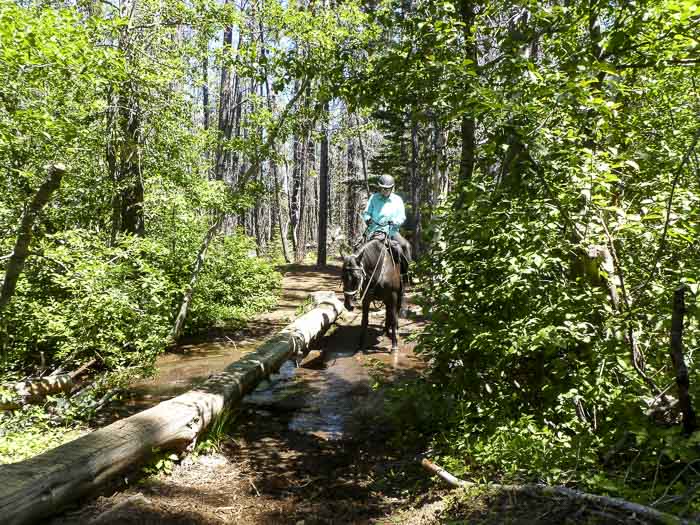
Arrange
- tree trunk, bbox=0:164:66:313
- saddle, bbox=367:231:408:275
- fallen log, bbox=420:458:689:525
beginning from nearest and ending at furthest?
fallen log, bbox=420:458:689:525, tree trunk, bbox=0:164:66:313, saddle, bbox=367:231:408:275

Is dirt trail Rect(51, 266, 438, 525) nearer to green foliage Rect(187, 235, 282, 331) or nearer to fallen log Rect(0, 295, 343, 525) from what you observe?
fallen log Rect(0, 295, 343, 525)

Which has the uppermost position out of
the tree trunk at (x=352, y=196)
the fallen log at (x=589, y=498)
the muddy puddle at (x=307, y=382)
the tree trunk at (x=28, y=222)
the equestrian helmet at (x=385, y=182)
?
the tree trunk at (x=352, y=196)

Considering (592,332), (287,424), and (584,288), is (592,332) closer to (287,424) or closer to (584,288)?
(584,288)

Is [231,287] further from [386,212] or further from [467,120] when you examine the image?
[467,120]

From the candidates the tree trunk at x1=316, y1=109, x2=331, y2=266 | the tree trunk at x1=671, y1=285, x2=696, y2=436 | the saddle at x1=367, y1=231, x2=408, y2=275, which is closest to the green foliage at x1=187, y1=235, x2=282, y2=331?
the saddle at x1=367, y1=231, x2=408, y2=275

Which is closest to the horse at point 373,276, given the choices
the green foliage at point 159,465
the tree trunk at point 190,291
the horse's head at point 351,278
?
the horse's head at point 351,278

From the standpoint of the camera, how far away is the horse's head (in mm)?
9062

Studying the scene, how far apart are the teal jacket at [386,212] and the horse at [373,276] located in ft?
1.16

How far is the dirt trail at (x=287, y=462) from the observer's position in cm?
372

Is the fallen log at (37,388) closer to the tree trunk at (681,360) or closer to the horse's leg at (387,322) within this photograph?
the horse's leg at (387,322)

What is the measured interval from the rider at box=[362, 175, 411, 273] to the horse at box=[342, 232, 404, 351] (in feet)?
0.97

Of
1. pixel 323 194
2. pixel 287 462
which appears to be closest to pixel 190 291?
pixel 287 462

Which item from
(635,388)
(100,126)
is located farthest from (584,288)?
(100,126)

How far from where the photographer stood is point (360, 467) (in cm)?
465
